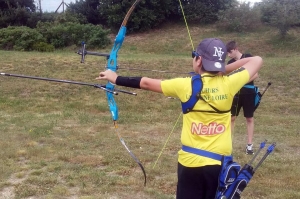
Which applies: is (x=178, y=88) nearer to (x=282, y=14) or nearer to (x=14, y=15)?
(x=282, y=14)

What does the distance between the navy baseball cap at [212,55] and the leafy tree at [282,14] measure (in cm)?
1992

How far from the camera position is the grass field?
5270 mm

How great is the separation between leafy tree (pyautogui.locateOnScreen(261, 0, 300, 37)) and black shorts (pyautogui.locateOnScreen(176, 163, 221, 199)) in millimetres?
20105

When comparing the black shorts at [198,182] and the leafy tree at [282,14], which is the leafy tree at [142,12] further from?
the black shorts at [198,182]

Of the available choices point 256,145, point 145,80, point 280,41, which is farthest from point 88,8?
point 145,80

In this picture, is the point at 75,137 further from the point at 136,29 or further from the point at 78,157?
the point at 136,29

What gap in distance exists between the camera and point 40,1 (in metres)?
31.6

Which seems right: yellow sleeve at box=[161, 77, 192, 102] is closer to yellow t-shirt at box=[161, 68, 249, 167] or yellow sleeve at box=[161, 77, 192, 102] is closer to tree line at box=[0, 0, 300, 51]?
yellow t-shirt at box=[161, 68, 249, 167]

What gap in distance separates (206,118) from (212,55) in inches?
16.8

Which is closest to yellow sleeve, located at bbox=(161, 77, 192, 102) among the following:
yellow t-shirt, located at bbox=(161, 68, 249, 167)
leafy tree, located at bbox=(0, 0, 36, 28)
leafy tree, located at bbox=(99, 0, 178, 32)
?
yellow t-shirt, located at bbox=(161, 68, 249, 167)

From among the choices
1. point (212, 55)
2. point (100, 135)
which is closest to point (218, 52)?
point (212, 55)

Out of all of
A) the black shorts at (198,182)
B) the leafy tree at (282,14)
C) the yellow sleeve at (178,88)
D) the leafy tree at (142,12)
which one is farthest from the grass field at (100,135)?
the leafy tree at (142,12)

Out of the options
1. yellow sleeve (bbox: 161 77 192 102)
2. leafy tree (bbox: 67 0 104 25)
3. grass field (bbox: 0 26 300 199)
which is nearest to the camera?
yellow sleeve (bbox: 161 77 192 102)

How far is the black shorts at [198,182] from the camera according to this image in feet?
9.65
